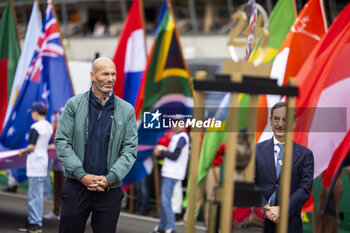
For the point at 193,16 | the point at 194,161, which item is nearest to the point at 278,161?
the point at 194,161

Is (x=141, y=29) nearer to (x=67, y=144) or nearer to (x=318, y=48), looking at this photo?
(x=318, y=48)

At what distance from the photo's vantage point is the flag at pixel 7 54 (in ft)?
42.0

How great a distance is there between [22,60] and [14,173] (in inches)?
Result: 75.6

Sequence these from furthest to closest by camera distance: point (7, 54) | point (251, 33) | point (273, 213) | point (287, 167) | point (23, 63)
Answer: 1. point (7, 54)
2. point (23, 63)
3. point (251, 33)
4. point (273, 213)
5. point (287, 167)

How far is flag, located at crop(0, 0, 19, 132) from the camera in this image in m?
12.8

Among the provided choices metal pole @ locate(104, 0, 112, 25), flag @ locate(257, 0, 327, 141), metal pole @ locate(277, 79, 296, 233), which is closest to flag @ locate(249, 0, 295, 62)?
flag @ locate(257, 0, 327, 141)

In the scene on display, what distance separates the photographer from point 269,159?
17.5 ft

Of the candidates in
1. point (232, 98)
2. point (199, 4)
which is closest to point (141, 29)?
point (232, 98)

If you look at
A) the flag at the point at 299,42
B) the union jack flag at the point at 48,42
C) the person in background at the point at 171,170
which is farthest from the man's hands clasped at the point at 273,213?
the union jack flag at the point at 48,42

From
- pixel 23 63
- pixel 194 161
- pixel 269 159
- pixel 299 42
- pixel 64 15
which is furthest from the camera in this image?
pixel 64 15

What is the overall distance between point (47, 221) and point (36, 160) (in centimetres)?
168

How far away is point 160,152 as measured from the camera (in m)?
10.4

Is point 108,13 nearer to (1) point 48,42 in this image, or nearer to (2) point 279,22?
(1) point 48,42

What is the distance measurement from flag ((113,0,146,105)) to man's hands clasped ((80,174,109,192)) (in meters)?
6.27
